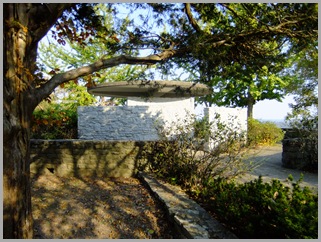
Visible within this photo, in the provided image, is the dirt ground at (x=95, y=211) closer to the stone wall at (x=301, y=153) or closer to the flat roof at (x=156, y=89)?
the flat roof at (x=156, y=89)

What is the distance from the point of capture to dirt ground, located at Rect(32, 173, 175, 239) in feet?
12.0

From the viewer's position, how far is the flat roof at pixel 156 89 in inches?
186

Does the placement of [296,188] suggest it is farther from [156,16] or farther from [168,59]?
[156,16]

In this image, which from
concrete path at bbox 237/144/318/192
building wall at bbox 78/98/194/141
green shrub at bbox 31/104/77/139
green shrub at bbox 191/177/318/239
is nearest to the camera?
green shrub at bbox 191/177/318/239

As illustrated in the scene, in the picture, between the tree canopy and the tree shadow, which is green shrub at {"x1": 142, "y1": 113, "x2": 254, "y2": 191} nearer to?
the tree shadow

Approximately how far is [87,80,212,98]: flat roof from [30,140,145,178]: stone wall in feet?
Result: 4.87

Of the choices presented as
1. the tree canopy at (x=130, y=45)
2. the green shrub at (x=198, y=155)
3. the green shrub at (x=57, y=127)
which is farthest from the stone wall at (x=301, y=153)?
the green shrub at (x=57, y=127)

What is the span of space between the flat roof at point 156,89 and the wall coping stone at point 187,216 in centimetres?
185

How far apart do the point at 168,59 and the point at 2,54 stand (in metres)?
2.14

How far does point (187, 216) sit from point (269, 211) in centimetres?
122

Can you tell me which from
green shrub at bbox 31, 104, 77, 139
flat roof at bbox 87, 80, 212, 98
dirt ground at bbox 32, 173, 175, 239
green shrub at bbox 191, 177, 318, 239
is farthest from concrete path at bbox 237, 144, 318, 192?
green shrub at bbox 31, 104, 77, 139

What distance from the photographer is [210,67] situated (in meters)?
4.04

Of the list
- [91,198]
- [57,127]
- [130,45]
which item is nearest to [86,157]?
[91,198]

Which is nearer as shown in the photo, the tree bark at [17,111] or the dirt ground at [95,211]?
the tree bark at [17,111]
